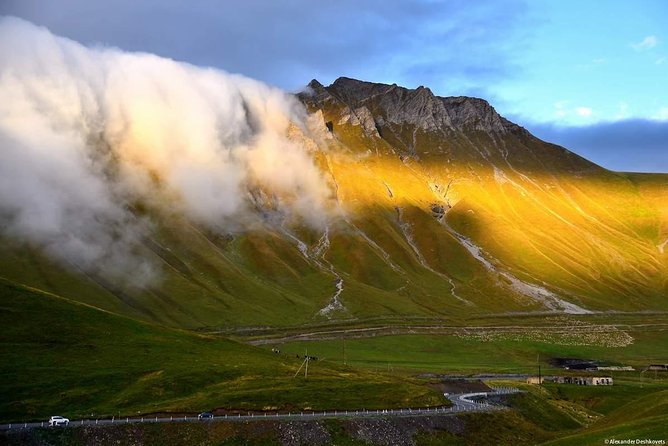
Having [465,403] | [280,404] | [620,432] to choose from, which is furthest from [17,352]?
[620,432]

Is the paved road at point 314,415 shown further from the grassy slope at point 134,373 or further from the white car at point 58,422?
the grassy slope at point 134,373

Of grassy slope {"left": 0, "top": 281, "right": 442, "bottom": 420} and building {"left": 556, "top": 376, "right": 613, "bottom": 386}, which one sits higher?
grassy slope {"left": 0, "top": 281, "right": 442, "bottom": 420}

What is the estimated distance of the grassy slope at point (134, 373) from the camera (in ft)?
375

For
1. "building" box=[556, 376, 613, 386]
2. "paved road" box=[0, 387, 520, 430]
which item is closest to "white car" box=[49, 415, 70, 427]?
"paved road" box=[0, 387, 520, 430]

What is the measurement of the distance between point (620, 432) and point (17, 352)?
108 metres

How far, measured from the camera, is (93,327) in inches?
6166

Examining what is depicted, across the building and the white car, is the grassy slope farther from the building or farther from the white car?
the building

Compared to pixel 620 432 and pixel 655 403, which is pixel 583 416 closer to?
pixel 655 403

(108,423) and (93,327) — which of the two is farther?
(93,327)

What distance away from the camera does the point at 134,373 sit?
430ft

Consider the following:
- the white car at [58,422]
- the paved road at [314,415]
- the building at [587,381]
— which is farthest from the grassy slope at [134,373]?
the building at [587,381]

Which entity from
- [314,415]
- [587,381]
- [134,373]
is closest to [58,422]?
[134,373]

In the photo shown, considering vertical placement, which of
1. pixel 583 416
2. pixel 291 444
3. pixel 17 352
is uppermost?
pixel 17 352

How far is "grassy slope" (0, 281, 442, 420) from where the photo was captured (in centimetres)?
11419
